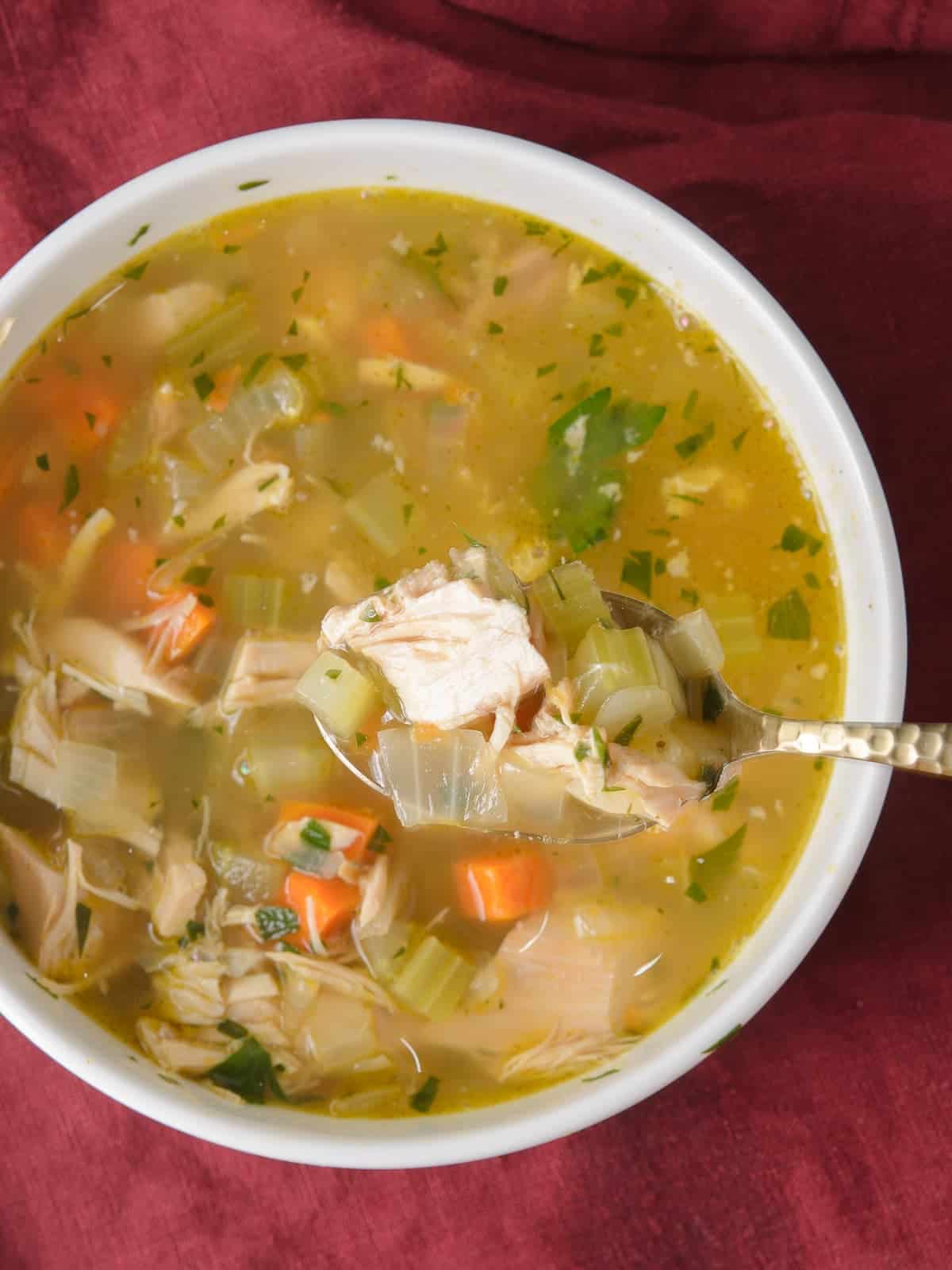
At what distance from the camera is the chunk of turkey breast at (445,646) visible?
1.68 meters

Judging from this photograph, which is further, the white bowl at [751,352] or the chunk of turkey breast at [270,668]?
the chunk of turkey breast at [270,668]

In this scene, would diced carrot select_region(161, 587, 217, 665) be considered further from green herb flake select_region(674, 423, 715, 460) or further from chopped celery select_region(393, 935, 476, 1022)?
green herb flake select_region(674, 423, 715, 460)

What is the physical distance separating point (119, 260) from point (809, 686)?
136 centimetres

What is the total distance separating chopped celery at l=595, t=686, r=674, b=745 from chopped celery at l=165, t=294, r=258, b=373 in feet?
3.16

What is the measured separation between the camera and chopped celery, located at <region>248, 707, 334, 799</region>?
2174mm

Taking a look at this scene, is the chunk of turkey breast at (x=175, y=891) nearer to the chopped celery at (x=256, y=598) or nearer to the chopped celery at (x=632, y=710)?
the chopped celery at (x=256, y=598)

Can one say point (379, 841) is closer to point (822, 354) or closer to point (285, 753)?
point (285, 753)

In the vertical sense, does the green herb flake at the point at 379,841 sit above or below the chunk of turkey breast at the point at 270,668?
below

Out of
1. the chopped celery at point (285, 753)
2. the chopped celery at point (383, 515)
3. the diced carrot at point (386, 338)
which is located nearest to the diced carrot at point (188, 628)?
the chopped celery at point (285, 753)

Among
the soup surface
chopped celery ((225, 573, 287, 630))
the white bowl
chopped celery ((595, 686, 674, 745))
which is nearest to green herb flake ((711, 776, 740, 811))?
the soup surface

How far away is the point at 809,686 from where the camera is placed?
2137 millimetres

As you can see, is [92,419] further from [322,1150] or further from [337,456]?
[322,1150]

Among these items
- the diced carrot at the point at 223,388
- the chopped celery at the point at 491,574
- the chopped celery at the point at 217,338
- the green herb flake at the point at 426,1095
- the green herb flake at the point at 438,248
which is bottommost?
the green herb flake at the point at 426,1095

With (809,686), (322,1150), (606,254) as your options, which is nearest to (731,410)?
(606,254)
